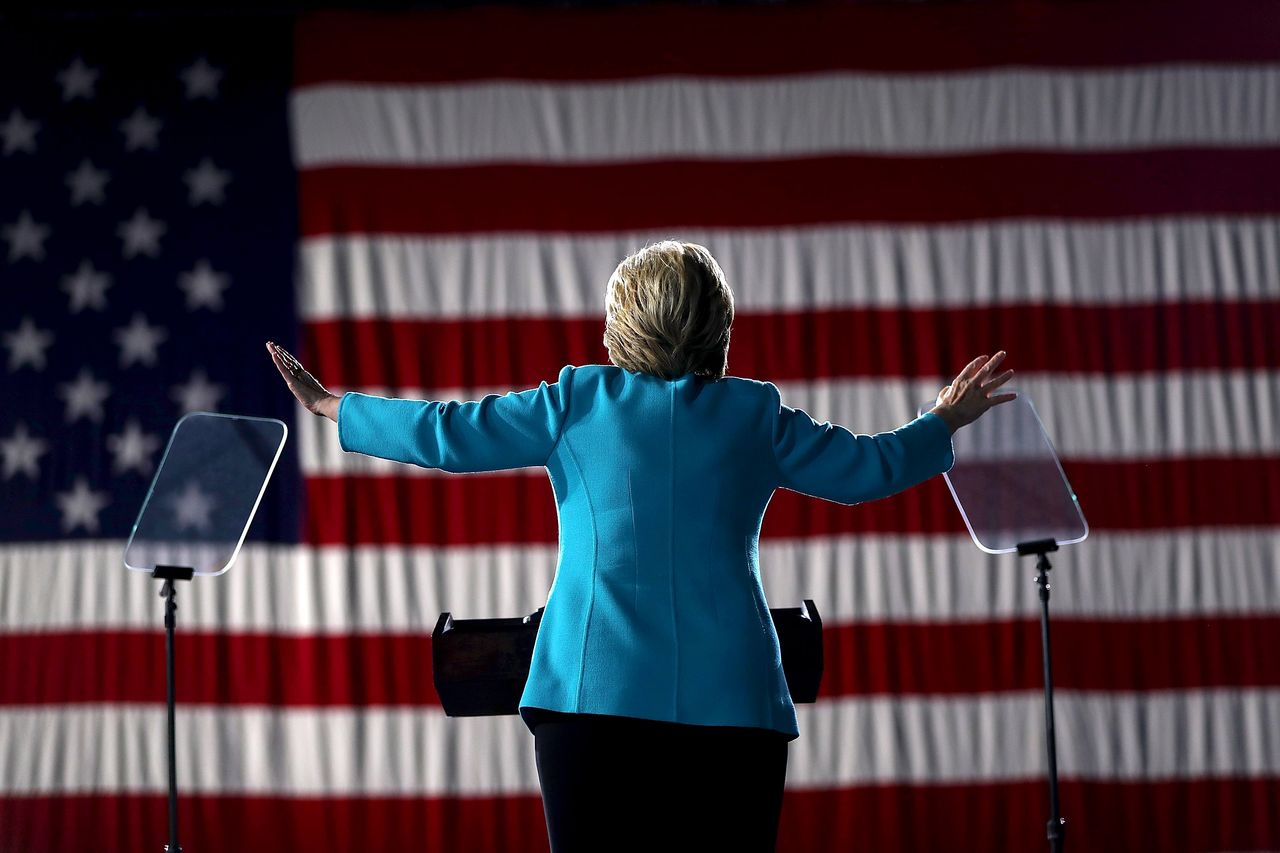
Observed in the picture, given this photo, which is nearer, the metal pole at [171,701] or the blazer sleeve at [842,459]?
the blazer sleeve at [842,459]

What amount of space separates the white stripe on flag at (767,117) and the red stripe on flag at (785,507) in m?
0.92

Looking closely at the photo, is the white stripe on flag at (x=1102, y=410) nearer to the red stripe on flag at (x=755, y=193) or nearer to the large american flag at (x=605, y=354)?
the large american flag at (x=605, y=354)

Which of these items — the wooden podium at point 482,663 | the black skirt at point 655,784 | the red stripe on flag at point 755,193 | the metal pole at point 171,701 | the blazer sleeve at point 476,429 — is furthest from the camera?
the red stripe on flag at point 755,193

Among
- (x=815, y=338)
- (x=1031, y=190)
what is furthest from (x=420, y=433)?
(x=1031, y=190)

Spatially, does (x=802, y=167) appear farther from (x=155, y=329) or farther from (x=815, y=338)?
(x=155, y=329)

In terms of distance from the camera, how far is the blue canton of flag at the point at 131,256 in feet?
9.99

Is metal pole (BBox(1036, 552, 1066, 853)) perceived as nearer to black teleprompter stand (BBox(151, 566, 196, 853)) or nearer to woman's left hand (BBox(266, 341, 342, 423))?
woman's left hand (BBox(266, 341, 342, 423))

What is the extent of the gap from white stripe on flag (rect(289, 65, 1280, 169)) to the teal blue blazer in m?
1.92

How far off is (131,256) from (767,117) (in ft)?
6.13

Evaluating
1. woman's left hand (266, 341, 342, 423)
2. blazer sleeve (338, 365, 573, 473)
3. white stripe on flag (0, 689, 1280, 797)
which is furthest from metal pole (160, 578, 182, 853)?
blazer sleeve (338, 365, 573, 473)

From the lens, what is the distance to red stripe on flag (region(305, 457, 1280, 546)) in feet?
9.74

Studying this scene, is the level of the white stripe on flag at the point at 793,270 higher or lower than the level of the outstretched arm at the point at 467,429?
higher

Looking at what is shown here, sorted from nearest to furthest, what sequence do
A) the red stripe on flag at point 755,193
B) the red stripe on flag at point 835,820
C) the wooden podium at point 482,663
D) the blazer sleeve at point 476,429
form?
the blazer sleeve at point 476,429
the wooden podium at point 482,663
the red stripe on flag at point 835,820
the red stripe on flag at point 755,193

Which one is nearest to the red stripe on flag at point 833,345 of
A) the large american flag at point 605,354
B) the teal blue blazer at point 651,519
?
the large american flag at point 605,354
